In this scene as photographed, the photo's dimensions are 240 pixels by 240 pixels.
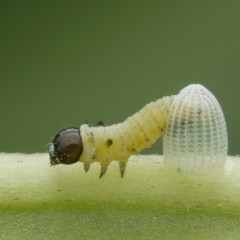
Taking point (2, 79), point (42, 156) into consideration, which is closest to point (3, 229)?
point (42, 156)

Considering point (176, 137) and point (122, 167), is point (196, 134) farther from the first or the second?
point (122, 167)

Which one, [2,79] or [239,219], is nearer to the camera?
[239,219]

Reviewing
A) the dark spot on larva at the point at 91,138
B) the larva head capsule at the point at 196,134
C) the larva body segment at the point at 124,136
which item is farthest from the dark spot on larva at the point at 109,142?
the larva head capsule at the point at 196,134

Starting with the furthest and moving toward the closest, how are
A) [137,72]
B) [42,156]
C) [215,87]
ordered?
[137,72], [215,87], [42,156]

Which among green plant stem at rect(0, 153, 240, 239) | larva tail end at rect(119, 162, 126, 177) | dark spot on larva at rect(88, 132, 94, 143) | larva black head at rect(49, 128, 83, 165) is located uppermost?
dark spot on larva at rect(88, 132, 94, 143)

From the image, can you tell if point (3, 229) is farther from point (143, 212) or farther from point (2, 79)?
point (2, 79)

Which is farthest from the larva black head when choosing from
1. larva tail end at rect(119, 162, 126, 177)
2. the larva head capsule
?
the larva head capsule

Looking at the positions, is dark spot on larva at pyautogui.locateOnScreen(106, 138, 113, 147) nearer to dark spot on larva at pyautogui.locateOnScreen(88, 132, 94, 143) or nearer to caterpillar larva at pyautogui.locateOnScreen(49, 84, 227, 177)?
caterpillar larva at pyautogui.locateOnScreen(49, 84, 227, 177)

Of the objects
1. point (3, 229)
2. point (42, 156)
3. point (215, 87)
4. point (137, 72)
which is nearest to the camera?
point (3, 229)
